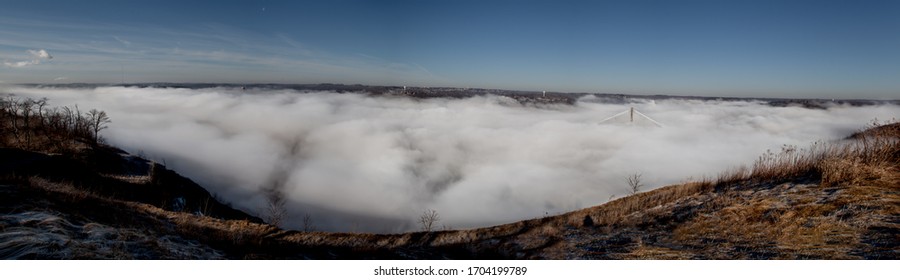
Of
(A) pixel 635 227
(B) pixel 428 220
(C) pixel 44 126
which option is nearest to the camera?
(A) pixel 635 227

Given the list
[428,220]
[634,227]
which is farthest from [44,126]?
[634,227]

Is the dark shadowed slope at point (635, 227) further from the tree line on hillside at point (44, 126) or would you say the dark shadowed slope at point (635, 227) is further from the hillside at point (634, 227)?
the tree line on hillside at point (44, 126)

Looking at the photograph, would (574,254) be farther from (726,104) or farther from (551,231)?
(726,104)

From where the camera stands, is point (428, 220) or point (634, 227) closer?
point (634, 227)

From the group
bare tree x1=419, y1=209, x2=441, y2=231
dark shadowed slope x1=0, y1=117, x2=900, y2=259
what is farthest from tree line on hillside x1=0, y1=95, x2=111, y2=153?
dark shadowed slope x1=0, y1=117, x2=900, y2=259

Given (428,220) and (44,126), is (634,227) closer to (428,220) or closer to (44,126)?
(428,220)

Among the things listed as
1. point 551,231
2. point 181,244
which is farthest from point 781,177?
point 181,244
